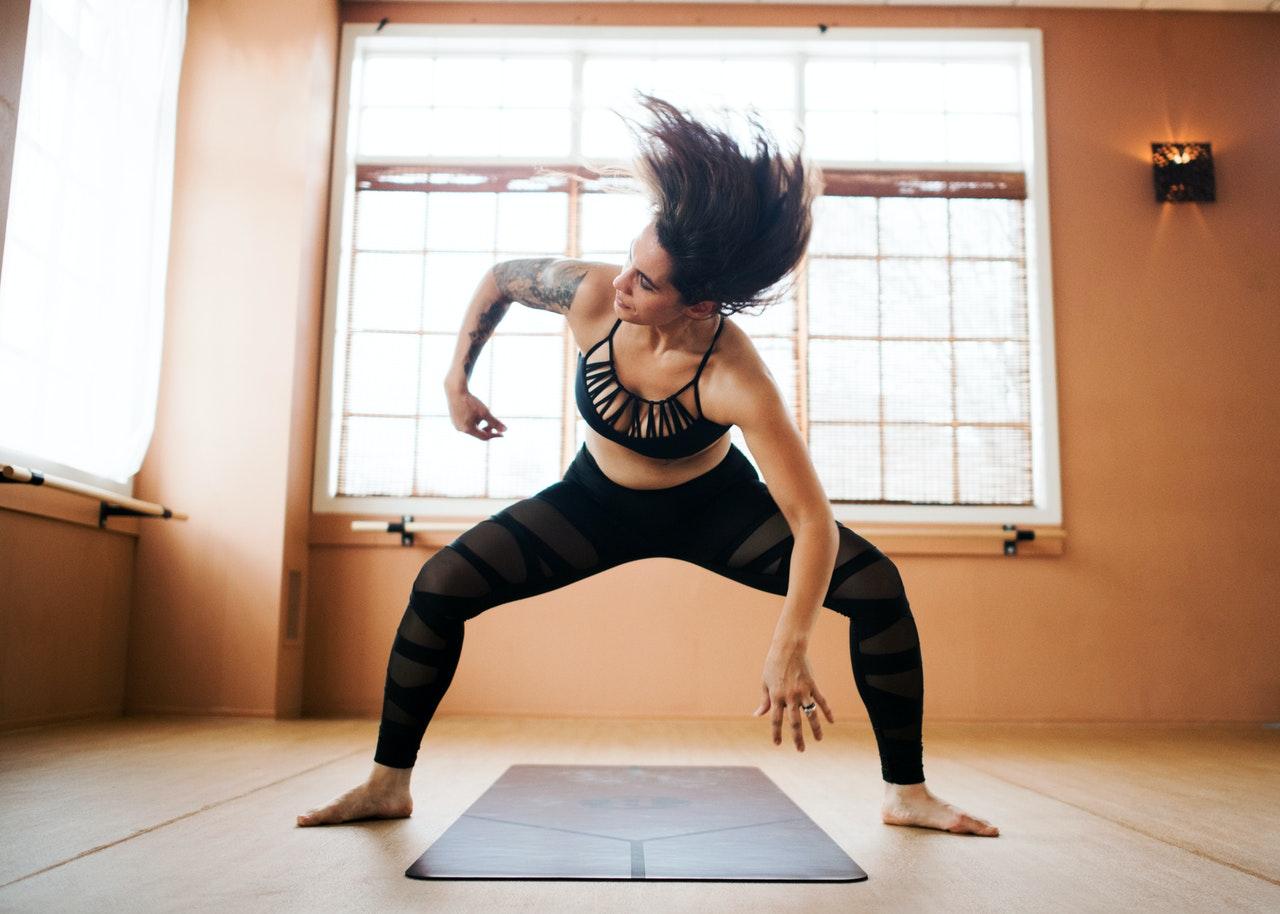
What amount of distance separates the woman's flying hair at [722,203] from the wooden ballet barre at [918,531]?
9.01 feet

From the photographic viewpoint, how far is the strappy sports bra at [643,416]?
1.83 m

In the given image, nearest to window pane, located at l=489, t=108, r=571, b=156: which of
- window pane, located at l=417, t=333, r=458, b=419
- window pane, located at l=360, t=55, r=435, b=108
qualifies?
window pane, located at l=360, t=55, r=435, b=108

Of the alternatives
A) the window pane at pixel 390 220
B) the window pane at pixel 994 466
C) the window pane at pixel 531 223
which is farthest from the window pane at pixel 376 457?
the window pane at pixel 994 466

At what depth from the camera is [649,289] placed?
1644mm

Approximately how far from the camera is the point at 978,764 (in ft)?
9.63

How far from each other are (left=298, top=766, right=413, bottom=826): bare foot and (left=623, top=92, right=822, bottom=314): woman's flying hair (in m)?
1.03

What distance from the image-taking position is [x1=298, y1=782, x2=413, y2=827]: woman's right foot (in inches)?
71.3

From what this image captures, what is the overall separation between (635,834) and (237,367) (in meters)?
3.08

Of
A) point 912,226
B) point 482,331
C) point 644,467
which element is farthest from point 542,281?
point 912,226

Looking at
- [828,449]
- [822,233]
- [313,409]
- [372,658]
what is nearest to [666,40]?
[822,233]

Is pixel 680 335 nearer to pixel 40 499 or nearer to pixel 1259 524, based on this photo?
pixel 40 499

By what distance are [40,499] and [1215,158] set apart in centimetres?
495

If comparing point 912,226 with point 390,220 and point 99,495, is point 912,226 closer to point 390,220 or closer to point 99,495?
point 390,220

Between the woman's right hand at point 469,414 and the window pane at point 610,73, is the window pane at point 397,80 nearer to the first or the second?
the window pane at point 610,73
